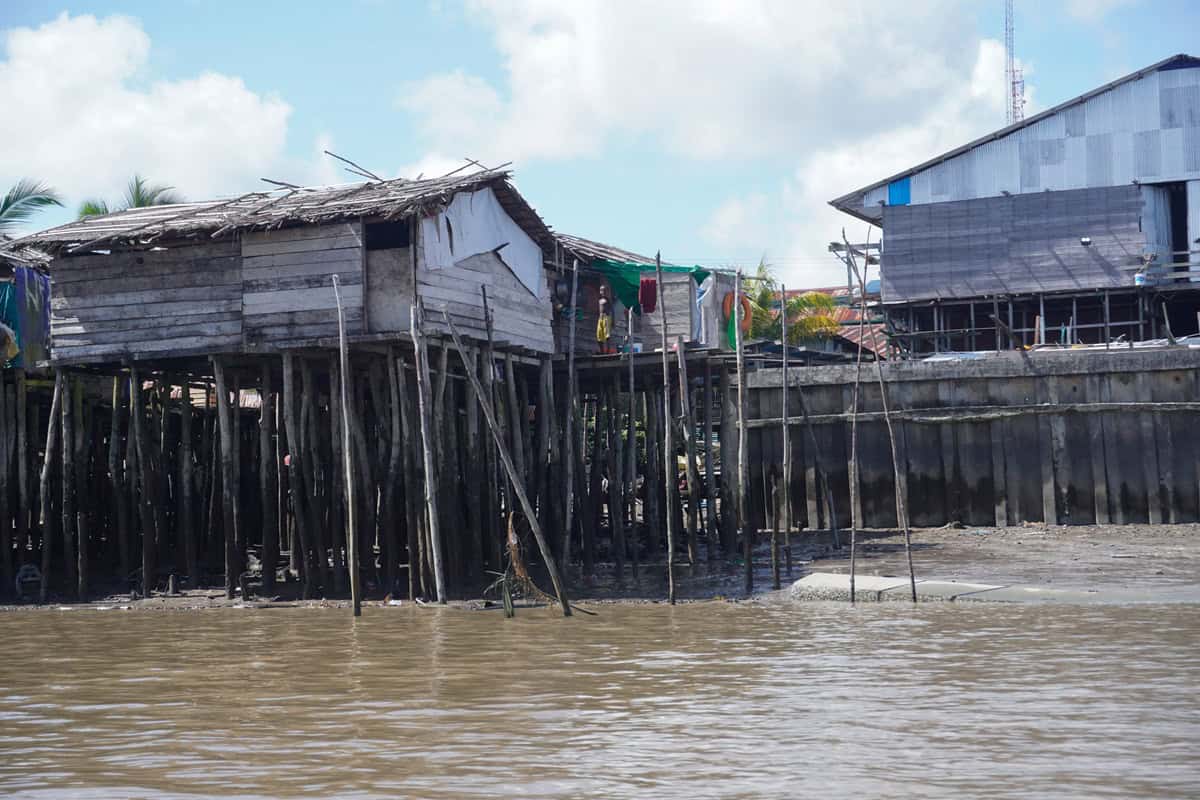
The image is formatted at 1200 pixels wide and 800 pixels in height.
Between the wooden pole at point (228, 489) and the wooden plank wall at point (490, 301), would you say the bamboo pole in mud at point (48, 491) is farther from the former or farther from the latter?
the wooden plank wall at point (490, 301)

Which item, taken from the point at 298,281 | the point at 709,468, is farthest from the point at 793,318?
the point at 298,281

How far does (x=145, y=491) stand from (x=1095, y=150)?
19.4m

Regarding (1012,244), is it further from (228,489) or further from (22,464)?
(22,464)

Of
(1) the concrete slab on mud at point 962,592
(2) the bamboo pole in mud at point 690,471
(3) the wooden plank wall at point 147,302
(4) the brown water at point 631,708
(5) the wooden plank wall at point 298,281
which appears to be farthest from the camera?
(3) the wooden plank wall at point 147,302

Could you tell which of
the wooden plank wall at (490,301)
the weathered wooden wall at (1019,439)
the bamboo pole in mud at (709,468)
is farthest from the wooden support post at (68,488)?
the weathered wooden wall at (1019,439)

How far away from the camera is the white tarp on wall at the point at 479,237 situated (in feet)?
56.9

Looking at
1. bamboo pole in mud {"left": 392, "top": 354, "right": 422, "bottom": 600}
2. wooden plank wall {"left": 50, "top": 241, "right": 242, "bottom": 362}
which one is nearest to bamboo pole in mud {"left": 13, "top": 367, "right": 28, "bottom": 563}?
wooden plank wall {"left": 50, "top": 241, "right": 242, "bottom": 362}

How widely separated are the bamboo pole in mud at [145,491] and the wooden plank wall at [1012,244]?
15.9 meters

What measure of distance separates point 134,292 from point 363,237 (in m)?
→ 3.57

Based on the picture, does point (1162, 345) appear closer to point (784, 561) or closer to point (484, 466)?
point (784, 561)

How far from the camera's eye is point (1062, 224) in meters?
27.5

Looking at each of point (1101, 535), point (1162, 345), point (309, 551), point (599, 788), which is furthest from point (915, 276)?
point (599, 788)

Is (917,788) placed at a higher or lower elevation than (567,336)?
lower

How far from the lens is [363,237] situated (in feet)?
56.5
